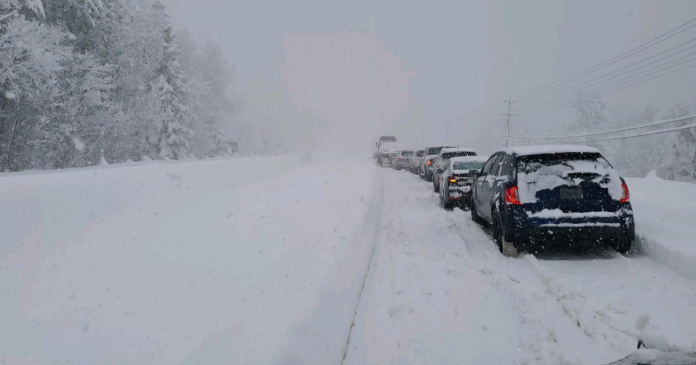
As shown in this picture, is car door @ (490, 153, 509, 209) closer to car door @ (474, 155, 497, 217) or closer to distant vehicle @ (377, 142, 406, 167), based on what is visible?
car door @ (474, 155, 497, 217)

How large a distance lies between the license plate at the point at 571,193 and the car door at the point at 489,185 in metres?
1.69

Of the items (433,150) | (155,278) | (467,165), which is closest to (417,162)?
(433,150)

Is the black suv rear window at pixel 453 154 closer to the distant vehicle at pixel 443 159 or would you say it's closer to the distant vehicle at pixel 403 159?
the distant vehicle at pixel 443 159

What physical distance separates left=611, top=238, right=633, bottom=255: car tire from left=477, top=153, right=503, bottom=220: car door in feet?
7.24

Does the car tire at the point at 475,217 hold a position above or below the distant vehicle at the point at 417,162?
below

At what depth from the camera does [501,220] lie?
23.7 ft

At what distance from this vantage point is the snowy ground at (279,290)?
349cm

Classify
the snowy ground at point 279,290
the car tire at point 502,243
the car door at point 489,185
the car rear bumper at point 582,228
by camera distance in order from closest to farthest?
1. the snowy ground at point 279,290
2. the car rear bumper at point 582,228
3. the car tire at point 502,243
4. the car door at point 489,185

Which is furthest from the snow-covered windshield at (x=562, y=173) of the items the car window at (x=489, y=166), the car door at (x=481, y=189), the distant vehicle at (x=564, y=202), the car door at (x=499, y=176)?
the car window at (x=489, y=166)

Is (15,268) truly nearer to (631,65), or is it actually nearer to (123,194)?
(123,194)

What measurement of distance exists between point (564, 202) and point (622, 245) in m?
1.16

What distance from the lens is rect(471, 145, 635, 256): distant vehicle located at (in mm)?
6461

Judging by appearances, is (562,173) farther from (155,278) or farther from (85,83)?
(85,83)

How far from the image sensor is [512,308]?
15.3ft
